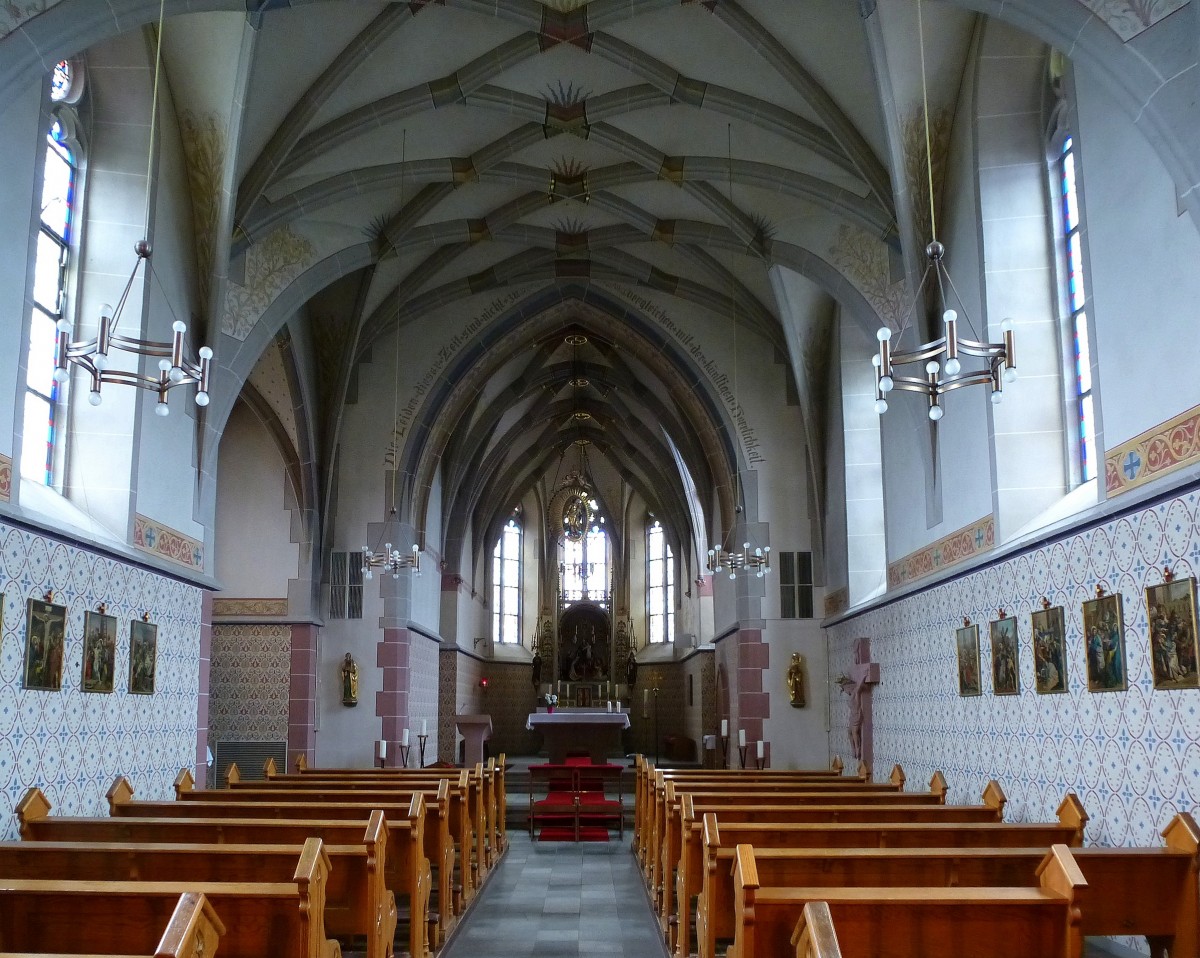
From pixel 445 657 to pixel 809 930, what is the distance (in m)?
23.8

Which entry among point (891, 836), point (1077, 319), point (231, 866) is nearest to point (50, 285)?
point (231, 866)

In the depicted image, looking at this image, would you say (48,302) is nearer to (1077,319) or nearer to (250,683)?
(250,683)

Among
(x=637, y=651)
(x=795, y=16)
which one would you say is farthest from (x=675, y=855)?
(x=637, y=651)

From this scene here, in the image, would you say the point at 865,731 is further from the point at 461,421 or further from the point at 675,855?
the point at 461,421

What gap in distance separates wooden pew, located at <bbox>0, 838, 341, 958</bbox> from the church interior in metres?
3.40

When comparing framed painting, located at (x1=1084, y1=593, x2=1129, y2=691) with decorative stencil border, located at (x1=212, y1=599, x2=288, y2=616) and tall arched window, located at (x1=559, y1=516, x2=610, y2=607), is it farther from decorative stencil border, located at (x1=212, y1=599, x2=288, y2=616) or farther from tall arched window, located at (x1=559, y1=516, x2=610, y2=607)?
tall arched window, located at (x1=559, y1=516, x2=610, y2=607)

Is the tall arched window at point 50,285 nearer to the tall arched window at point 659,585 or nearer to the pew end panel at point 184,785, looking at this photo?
the pew end panel at point 184,785

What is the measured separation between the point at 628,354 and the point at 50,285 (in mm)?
13168

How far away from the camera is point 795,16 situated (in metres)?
12.3

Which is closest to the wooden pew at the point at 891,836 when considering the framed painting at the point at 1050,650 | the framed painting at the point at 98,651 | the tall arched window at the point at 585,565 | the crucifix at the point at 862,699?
the framed painting at the point at 1050,650

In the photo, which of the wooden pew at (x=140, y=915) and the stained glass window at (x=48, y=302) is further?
the stained glass window at (x=48, y=302)

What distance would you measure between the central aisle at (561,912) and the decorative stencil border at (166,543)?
5117 mm

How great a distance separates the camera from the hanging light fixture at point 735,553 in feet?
51.2

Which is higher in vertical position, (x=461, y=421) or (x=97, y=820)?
(x=461, y=421)
